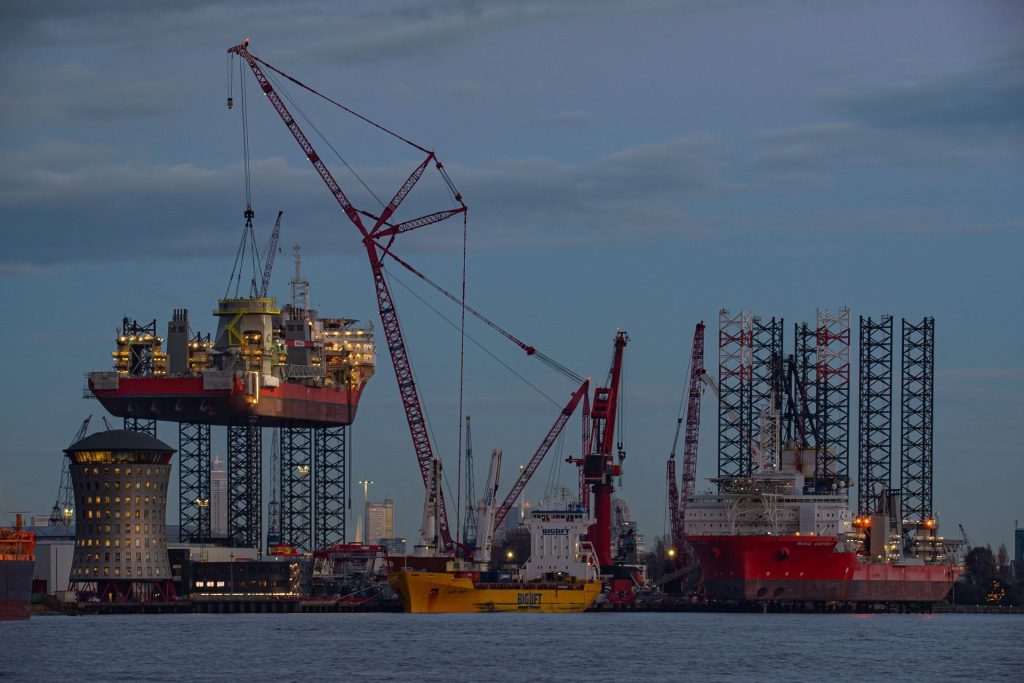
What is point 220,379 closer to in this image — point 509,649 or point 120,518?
point 120,518

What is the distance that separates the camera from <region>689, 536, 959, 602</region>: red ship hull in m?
154

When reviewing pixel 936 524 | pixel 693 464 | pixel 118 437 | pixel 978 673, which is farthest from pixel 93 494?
pixel 978 673

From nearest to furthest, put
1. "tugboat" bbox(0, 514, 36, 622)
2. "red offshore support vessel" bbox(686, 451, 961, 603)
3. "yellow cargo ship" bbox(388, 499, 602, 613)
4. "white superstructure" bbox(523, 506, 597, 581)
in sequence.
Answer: "tugboat" bbox(0, 514, 36, 622) → "yellow cargo ship" bbox(388, 499, 602, 613) → "red offshore support vessel" bbox(686, 451, 961, 603) → "white superstructure" bbox(523, 506, 597, 581)

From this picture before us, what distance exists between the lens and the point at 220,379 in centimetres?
18912

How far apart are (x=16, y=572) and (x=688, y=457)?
68.5 meters

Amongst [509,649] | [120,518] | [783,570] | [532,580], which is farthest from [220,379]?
[509,649]

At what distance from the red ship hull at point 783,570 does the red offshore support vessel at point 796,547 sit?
2.9 inches

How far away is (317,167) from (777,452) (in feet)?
156

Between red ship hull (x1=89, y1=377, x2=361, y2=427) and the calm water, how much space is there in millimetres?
42369

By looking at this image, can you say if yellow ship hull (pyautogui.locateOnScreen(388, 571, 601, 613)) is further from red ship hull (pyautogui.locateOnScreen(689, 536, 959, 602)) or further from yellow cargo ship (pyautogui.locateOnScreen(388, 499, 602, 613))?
red ship hull (pyautogui.locateOnScreen(689, 536, 959, 602))

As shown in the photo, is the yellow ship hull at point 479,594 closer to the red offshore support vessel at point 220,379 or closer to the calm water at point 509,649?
the calm water at point 509,649

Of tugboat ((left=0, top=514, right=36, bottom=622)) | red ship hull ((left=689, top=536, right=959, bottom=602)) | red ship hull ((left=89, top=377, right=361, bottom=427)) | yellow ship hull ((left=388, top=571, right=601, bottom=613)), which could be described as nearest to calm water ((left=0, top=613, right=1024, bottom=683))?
tugboat ((left=0, top=514, right=36, bottom=622))

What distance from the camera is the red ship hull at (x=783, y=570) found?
154250 millimetres

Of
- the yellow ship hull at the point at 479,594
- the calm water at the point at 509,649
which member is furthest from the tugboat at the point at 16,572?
the yellow ship hull at the point at 479,594
